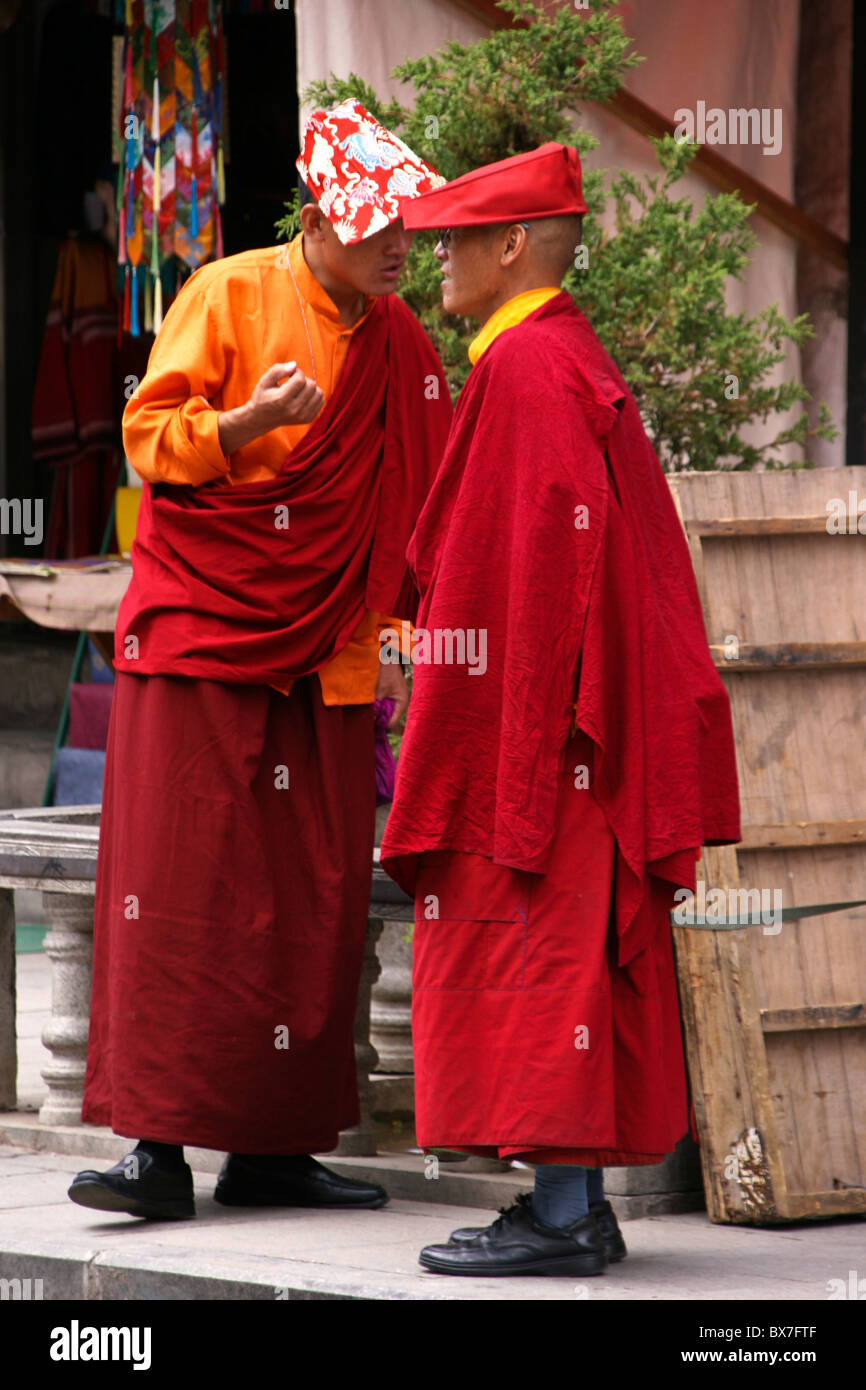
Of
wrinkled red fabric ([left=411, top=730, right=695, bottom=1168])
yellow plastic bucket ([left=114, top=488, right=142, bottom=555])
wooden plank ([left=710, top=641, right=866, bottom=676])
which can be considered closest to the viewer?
wrinkled red fabric ([left=411, top=730, right=695, bottom=1168])

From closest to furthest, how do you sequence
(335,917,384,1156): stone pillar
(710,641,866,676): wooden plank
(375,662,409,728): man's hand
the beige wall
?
(710,641,866,676): wooden plank < (375,662,409,728): man's hand < (335,917,384,1156): stone pillar < the beige wall

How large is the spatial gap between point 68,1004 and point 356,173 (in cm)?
209

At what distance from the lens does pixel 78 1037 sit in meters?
5.05

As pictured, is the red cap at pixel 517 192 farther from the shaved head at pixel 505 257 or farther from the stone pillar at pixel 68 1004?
the stone pillar at pixel 68 1004

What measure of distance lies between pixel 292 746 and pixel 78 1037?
3.66 ft

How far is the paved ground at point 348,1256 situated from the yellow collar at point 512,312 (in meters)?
1.62

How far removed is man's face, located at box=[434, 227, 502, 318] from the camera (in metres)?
3.83

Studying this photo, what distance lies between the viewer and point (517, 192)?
3.77 meters

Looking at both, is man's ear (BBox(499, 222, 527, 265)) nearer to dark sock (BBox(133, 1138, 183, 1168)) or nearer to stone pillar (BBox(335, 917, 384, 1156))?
stone pillar (BBox(335, 917, 384, 1156))

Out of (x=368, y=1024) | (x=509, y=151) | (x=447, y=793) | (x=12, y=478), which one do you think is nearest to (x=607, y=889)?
(x=447, y=793)

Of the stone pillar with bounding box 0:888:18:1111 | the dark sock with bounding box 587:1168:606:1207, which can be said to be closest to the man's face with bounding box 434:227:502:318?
the dark sock with bounding box 587:1168:606:1207

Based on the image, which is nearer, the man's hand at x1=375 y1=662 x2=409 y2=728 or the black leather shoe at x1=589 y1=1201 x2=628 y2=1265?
the black leather shoe at x1=589 y1=1201 x2=628 y2=1265

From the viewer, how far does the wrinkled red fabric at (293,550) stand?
13.9 feet

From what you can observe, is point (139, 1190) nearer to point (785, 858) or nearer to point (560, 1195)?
point (560, 1195)
